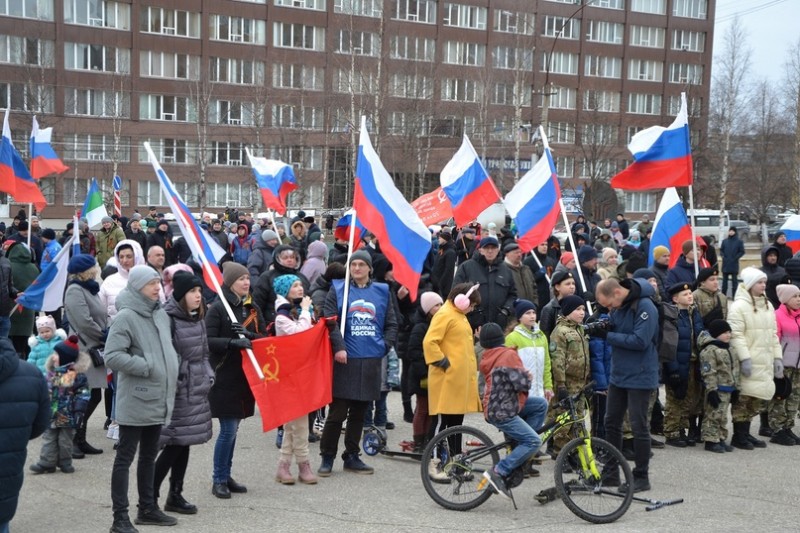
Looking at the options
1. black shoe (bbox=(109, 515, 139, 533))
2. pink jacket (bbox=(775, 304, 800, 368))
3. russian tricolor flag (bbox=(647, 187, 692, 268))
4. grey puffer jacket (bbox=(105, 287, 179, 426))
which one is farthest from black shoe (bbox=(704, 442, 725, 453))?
black shoe (bbox=(109, 515, 139, 533))

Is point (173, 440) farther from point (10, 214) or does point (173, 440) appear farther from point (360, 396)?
point (10, 214)

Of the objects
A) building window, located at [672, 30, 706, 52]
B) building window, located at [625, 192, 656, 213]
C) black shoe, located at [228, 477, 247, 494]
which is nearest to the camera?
black shoe, located at [228, 477, 247, 494]

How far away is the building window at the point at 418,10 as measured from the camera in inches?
2694

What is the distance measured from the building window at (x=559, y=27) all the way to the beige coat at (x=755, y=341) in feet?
211

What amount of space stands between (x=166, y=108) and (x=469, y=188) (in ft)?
177

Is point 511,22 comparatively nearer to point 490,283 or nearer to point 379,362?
point 490,283

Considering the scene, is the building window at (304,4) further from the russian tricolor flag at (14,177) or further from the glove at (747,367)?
the glove at (747,367)

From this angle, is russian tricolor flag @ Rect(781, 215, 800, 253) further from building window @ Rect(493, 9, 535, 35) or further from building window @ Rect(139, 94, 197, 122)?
building window @ Rect(493, 9, 535, 35)

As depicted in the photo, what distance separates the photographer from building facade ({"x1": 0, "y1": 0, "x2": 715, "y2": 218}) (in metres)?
57.7

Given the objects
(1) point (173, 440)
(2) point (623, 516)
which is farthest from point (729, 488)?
(1) point (173, 440)

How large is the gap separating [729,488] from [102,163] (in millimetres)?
57574

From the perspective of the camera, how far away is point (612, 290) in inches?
323

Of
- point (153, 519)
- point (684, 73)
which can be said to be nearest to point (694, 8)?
point (684, 73)

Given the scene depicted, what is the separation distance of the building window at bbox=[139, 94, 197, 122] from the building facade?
0.08m
